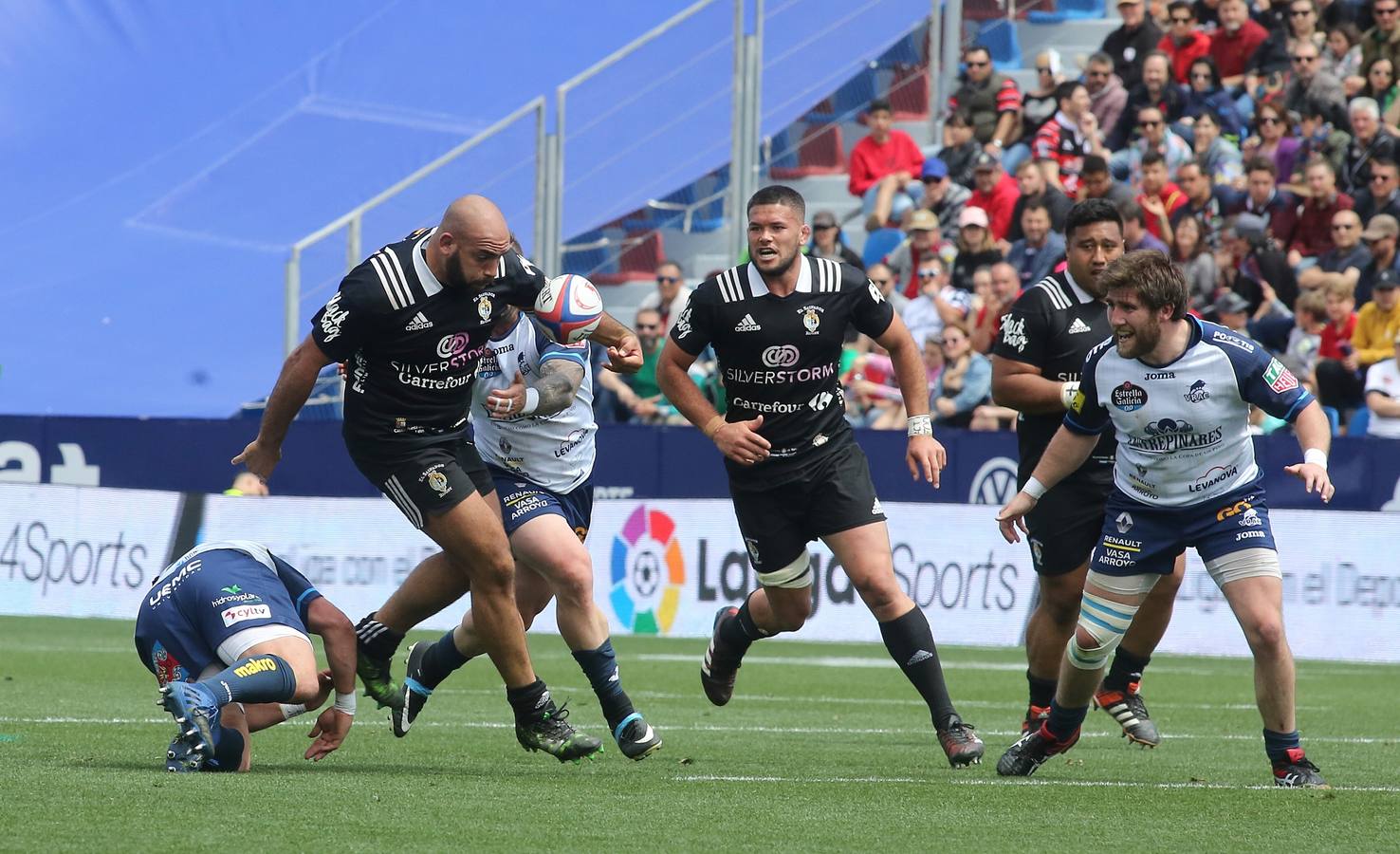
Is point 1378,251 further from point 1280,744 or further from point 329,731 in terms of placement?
point 329,731

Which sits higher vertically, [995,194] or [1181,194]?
[995,194]

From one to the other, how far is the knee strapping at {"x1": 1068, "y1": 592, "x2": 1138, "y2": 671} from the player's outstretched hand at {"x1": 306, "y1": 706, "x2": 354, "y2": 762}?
9.09ft

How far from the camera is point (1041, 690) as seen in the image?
356 inches


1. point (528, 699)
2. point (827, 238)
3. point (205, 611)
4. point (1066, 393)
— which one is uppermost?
point (827, 238)

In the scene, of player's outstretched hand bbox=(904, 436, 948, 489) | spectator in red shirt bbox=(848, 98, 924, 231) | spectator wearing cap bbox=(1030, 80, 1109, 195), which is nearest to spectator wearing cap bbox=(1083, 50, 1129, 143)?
spectator wearing cap bbox=(1030, 80, 1109, 195)

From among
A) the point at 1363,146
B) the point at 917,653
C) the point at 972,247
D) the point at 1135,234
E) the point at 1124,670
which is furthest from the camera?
the point at 972,247

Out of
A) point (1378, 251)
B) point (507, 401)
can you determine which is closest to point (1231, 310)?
point (1378, 251)

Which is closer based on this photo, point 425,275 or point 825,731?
point 425,275

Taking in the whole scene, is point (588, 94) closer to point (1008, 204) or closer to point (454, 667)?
point (1008, 204)

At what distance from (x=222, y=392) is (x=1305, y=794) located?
57.4 feet

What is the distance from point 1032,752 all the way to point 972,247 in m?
11.8

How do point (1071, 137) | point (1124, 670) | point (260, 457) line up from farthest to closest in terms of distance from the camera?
point (1071, 137) → point (1124, 670) → point (260, 457)

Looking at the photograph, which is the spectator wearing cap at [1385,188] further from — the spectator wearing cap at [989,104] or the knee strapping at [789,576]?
the knee strapping at [789,576]

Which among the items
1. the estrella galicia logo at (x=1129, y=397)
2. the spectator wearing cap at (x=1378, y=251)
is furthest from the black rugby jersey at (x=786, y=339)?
the spectator wearing cap at (x=1378, y=251)
